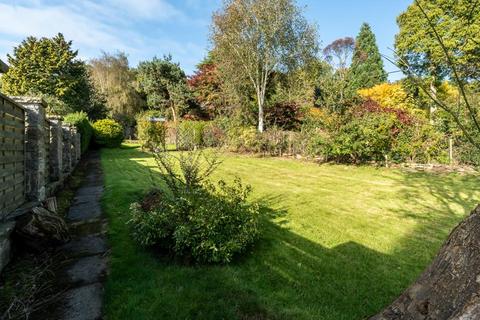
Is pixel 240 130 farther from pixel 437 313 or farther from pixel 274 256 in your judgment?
pixel 437 313

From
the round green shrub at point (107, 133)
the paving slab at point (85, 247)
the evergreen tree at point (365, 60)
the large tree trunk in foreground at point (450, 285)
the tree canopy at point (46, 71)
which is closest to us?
the large tree trunk in foreground at point (450, 285)

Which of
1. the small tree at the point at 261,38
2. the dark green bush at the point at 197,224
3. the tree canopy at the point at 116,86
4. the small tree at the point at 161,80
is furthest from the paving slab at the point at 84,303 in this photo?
the tree canopy at the point at 116,86

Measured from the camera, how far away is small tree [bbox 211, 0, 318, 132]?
18.6m

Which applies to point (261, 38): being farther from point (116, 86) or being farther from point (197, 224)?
point (116, 86)

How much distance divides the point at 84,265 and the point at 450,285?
3.80 m

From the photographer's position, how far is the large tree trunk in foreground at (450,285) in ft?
3.80

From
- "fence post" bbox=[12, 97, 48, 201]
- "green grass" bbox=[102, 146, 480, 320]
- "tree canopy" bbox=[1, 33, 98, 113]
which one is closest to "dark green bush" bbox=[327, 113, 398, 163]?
"green grass" bbox=[102, 146, 480, 320]

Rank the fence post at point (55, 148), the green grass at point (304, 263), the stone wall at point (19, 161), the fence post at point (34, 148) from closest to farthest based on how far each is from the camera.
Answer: the green grass at point (304, 263) < the stone wall at point (19, 161) < the fence post at point (34, 148) < the fence post at point (55, 148)

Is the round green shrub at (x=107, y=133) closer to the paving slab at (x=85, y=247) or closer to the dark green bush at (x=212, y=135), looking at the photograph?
the dark green bush at (x=212, y=135)

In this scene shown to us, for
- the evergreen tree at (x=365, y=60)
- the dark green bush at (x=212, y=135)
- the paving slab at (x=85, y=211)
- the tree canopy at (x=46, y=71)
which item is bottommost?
the paving slab at (x=85, y=211)

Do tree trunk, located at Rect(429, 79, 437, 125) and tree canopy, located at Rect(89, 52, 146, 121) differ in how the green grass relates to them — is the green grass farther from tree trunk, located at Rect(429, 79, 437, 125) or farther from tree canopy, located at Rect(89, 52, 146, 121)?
tree canopy, located at Rect(89, 52, 146, 121)

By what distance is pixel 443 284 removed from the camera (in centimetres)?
129

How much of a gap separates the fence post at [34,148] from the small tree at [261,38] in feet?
49.7

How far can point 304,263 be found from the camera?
12.8ft
